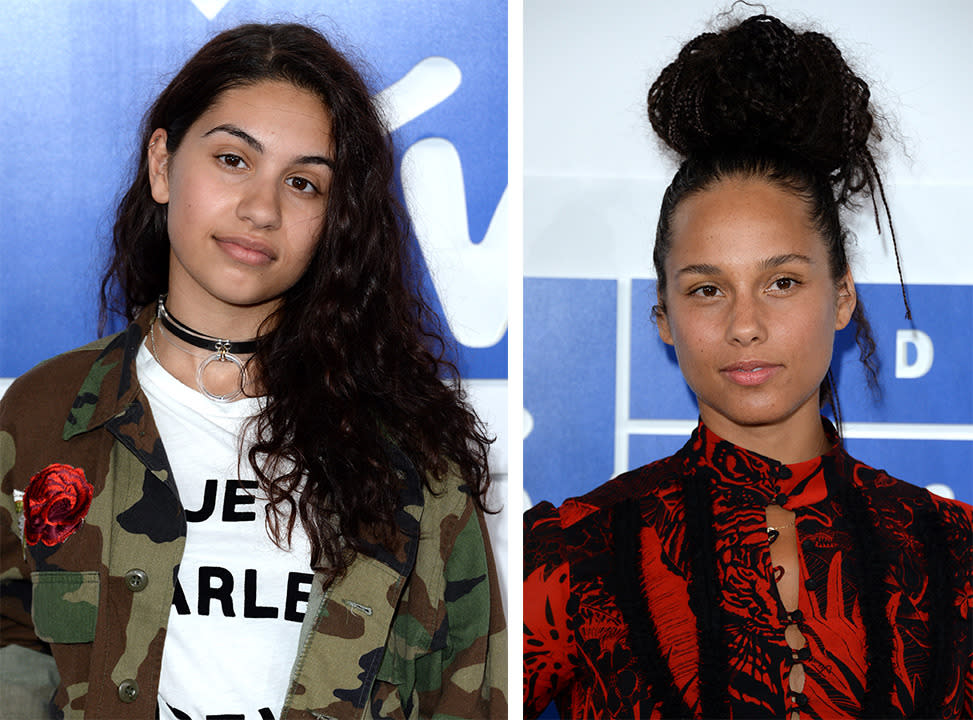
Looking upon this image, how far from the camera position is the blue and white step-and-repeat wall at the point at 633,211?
5.41 ft

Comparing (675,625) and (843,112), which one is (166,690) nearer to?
(675,625)

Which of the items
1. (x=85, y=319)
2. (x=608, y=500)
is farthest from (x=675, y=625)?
(x=85, y=319)

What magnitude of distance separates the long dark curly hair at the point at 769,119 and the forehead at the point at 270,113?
2.02ft

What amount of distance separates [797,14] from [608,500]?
94 cm

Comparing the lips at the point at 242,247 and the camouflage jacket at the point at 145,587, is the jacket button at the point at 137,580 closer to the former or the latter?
the camouflage jacket at the point at 145,587

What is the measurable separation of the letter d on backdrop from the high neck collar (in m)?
0.28

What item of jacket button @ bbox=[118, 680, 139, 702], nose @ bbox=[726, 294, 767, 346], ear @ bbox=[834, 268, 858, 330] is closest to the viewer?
jacket button @ bbox=[118, 680, 139, 702]

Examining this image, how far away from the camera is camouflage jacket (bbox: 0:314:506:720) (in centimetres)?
129

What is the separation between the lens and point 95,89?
1642 millimetres

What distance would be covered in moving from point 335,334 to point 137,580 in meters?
0.49

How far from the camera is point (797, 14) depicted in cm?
165

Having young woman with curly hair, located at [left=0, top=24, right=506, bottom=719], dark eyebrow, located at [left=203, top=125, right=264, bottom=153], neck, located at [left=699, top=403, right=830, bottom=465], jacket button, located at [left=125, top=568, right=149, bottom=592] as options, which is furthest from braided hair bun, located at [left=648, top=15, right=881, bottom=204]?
jacket button, located at [left=125, top=568, right=149, bottom=592]

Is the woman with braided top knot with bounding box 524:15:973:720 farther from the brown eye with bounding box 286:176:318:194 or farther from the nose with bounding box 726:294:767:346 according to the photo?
the brown eye with bounding box 286:176:318:194

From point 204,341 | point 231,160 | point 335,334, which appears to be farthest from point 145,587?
point 231,160
